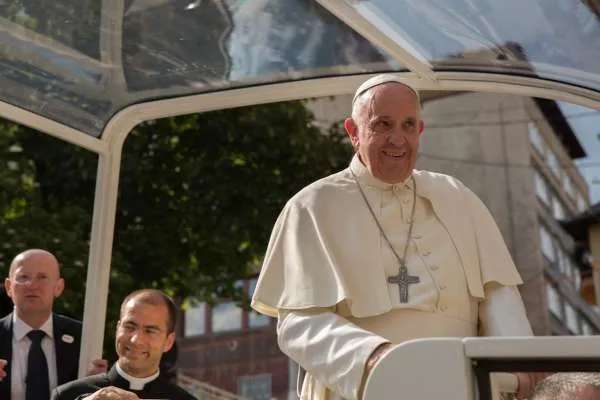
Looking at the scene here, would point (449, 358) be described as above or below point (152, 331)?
below

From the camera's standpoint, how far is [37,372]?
5250 millimetres

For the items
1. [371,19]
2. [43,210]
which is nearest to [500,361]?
[371,19]

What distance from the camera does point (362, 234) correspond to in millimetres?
3572

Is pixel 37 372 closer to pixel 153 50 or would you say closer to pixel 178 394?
pixel 178 394

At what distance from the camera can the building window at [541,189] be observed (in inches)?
1059

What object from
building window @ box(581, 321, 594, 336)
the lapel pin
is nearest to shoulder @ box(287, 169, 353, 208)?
the lapel pin

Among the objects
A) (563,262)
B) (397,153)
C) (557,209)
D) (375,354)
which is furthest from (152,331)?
(557,209)

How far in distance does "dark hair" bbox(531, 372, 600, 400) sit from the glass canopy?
3.17 m

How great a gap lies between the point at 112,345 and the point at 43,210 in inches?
80.4

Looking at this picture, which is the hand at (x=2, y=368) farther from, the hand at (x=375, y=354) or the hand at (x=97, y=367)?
the hand at (x=375, y=354)

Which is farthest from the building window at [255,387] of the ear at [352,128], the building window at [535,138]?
the ear at [352,128]

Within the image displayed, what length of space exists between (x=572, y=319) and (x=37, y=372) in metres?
19.9

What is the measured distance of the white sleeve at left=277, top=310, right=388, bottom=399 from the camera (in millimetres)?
2849

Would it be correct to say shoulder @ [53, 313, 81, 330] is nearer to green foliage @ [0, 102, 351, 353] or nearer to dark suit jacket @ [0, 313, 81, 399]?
dark suit jacket @ [0, 313, 81, 399]
